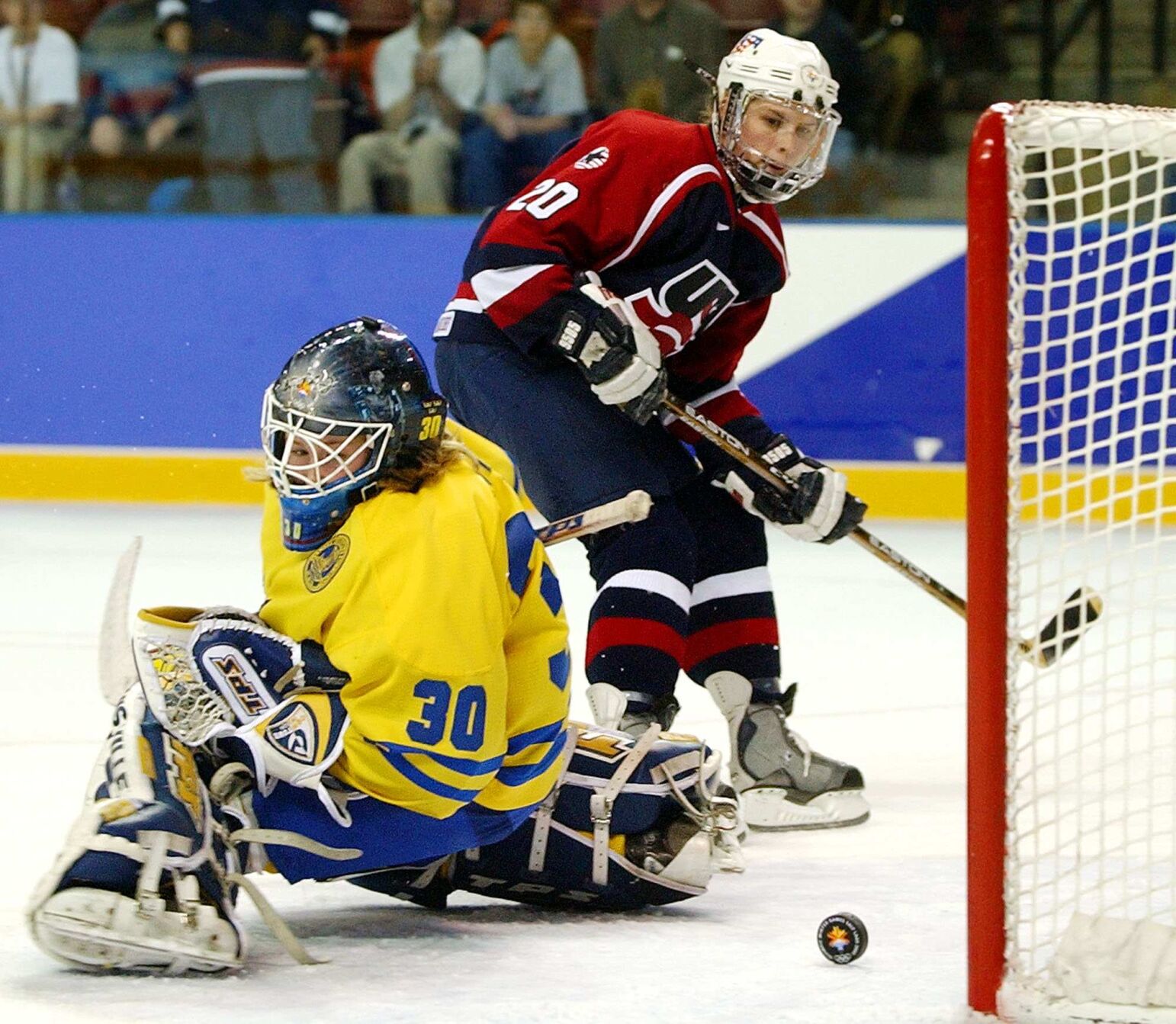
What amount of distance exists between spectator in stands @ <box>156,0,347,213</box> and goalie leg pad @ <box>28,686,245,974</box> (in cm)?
398

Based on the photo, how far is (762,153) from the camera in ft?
8.76

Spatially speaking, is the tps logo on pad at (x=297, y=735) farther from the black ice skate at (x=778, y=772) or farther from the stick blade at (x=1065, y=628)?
the black ice skate at (x=778, y=772)

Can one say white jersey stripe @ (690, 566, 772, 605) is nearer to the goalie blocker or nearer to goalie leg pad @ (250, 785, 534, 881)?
the goalie blocker

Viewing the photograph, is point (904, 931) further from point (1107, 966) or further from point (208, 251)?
point (208, 251)

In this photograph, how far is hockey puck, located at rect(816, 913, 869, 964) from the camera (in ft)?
6.53

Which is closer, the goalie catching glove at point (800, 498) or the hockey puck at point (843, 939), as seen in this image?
the hockey puck at point (843, 939)

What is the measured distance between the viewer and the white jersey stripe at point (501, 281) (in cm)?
266

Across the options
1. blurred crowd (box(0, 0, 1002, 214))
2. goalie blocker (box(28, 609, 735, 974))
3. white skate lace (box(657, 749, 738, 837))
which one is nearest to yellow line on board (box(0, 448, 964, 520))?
blurred crowd (box(0, 0, 1002, 214))

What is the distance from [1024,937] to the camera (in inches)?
79.6

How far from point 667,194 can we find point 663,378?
25 centimetres

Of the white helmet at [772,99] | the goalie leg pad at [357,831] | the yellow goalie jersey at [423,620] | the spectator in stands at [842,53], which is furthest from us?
the spectator in stands at [842,53]

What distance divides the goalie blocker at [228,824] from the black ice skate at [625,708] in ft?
1.24

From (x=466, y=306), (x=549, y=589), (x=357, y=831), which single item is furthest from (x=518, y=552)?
(x=466, y=306)

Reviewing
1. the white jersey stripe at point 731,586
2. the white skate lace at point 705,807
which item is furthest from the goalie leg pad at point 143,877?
the white jersey stripe at point 731,586
